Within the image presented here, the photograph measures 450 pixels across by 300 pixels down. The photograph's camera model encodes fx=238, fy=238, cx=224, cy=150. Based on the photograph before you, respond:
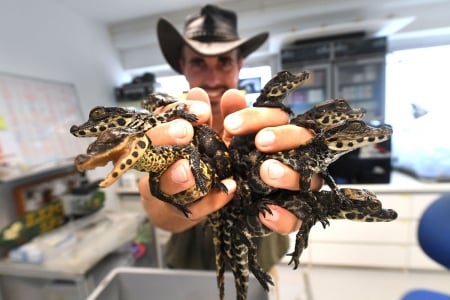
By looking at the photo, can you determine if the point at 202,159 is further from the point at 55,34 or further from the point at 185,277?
the point at 55,34

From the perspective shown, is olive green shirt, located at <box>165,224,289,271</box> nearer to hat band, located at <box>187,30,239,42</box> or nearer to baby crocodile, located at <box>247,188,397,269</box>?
baby crocodile, located at <box>247,188,397,269</box>

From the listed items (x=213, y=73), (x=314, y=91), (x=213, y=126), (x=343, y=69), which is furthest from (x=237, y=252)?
(x=343, y=69)

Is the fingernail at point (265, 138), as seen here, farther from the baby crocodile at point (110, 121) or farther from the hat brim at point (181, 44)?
the hat brim at point (181, 44)

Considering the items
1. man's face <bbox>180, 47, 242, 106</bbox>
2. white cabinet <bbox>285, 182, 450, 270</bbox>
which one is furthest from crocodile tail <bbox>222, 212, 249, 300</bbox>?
white cabinet <bbox>285, 182, 450, 270</bbox>

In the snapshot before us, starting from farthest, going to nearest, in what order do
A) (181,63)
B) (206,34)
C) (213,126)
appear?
(181,63)
(206,34)
(213,126)

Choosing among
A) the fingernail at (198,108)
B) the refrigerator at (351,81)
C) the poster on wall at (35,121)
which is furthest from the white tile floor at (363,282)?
the poster on wall at (35,121)

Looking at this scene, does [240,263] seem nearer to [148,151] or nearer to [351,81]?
[148,151]
